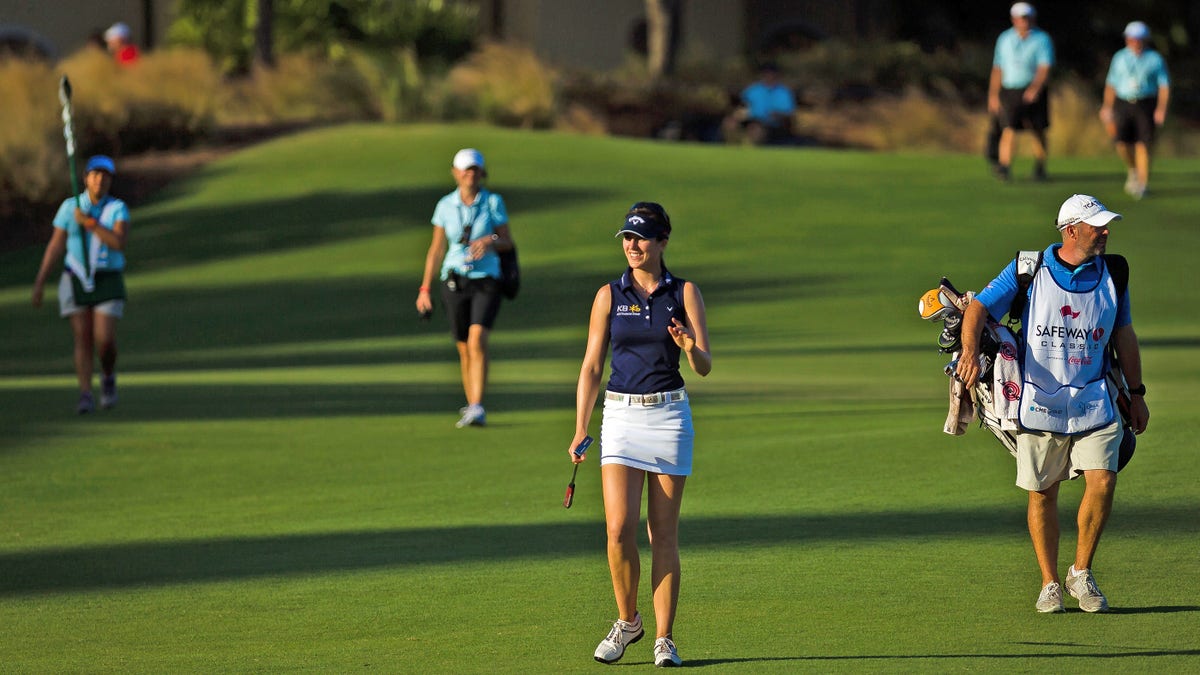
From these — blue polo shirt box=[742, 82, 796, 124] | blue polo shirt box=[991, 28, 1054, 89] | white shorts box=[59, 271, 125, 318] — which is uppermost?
blue polo shirt box=[991, 28, 1054, 89]

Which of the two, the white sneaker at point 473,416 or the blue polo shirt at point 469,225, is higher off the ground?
the blue polo shirt at point 469,225

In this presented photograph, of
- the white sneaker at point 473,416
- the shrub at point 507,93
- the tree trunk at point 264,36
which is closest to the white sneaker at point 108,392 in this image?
the white sneaker at point 473,416

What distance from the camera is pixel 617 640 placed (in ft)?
24.4

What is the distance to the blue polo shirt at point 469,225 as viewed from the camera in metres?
14.1

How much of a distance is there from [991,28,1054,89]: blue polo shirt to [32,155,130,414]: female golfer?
42.8ft

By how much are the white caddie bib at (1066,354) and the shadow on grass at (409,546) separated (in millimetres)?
2029

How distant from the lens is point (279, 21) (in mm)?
46094

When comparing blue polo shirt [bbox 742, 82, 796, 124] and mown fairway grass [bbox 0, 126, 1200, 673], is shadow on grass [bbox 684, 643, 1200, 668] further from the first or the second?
blue polo shirt [bbox 742, 82, 796, 124]

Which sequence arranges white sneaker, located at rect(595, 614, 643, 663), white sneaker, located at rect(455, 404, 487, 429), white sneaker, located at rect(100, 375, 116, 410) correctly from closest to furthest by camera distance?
white sneaker, located at rect(595, 614, 643, 663) < white sneaker, located at rect(455, 404, 487, 429) < white sneaker, located at rect(100, 375, 116, 410)

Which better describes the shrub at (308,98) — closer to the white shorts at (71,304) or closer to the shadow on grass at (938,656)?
the white shorts at (71,304)

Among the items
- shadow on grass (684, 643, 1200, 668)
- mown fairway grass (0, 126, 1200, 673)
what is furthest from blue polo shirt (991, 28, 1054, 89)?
shadow on grass (684, 643, 1200, 668)

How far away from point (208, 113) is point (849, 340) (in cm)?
1775

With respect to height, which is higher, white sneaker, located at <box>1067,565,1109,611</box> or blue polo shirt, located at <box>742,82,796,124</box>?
blue polo shirt, located at <box>742,82,796,124</box>

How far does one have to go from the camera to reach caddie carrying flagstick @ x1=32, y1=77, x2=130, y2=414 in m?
14.5
